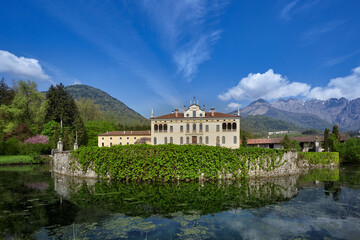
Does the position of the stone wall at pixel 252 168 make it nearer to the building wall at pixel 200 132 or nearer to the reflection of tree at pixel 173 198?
the reflection of tree at pixel 173 198

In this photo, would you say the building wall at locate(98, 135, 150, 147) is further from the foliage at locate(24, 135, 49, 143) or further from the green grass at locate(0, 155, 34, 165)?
the green grass at locate(0, 155, 34, 165)

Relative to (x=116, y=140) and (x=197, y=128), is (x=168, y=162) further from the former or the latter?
(x=116, y=140)

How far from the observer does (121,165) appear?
20719 millimetres

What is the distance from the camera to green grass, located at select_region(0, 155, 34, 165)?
39.8 meters

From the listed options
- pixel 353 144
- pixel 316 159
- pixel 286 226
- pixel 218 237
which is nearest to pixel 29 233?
pixel 218 237

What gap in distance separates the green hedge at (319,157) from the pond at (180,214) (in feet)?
68.4

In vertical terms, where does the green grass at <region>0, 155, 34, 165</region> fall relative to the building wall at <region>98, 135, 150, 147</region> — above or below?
below

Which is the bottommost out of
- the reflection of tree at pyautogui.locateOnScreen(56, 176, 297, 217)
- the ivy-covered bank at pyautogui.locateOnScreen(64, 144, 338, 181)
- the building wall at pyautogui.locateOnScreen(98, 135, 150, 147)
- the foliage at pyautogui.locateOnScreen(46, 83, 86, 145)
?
the reflection of tree at pyautogui.locateOnScreen(56, 176, 297, 217)

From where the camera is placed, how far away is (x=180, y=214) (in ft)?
34.4

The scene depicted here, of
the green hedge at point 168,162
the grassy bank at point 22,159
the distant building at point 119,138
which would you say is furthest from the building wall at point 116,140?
the green hedge at point 168,162

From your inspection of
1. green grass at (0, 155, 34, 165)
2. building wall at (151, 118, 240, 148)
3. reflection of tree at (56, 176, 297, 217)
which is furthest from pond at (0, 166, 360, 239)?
green grass at (0, 155, 34, 165)

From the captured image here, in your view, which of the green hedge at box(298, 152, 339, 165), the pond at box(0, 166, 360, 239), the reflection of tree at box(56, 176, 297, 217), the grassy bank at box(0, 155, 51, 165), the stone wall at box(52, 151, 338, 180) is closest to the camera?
the pond at box(0, 166, 360, 239)

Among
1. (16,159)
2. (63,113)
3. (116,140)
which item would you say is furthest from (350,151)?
(63,113)

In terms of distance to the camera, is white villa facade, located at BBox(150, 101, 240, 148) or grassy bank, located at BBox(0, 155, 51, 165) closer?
grassy bank, located at BBox(0, 155, 51, 165)
